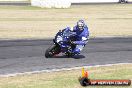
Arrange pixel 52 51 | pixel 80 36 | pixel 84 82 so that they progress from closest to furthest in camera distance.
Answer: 1. pixel 84 82
2. pixel 80 36
3. pixel 52 51

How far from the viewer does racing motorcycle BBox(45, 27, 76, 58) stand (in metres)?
20.3

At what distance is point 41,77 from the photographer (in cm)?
1551

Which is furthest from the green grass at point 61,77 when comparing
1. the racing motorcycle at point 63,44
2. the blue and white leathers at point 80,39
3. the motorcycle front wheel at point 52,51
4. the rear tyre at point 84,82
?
the motorcycle front wheel at point 52,51

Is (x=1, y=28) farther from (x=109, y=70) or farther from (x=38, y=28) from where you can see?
(x=109, y=70)

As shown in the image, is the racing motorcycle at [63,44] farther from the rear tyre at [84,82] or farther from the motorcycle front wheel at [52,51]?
the rear tyre at [84,82]

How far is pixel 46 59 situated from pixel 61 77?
4.71 m

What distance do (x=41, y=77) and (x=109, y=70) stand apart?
3004 millimetres

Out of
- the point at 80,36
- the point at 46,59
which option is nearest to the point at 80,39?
the point at 80,36

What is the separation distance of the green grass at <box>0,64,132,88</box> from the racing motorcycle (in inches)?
115

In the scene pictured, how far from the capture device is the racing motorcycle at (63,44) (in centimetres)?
2033

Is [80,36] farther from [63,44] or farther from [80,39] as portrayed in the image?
[63,44]

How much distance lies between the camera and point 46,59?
66.1ft

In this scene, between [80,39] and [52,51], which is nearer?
[80,39]

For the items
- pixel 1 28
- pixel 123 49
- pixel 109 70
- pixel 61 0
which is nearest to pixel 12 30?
pixel 1 28
